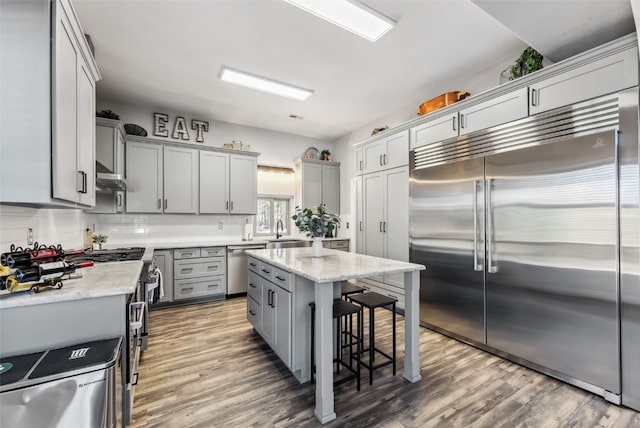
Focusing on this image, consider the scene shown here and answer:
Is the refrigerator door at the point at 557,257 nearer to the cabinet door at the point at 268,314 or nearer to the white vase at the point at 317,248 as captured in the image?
the white vase at the point at 317,248

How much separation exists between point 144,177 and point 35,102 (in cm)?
313

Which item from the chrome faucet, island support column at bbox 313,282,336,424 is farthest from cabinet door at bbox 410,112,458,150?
the chrome faucet

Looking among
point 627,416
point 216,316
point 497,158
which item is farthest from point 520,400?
point 216,316

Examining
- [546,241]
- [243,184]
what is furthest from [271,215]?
[546,241]

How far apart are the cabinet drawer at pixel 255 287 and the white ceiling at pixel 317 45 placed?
2.38 metres

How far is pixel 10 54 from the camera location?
1358 mm

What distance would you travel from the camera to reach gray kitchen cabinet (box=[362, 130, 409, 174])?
3.73 metres

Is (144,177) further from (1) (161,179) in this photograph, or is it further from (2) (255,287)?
(2) (255,287)

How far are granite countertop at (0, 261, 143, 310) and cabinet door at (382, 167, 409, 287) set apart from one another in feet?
9.63

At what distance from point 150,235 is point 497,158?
15.9 ft

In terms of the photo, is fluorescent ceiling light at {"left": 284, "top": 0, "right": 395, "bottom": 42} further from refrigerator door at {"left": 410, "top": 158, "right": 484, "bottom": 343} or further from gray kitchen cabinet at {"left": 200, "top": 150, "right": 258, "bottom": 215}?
gray kitchen cabinet at {"left": 200, "top": 150, "right": 258, "bottom": 215}

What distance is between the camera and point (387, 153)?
4000 millimetres

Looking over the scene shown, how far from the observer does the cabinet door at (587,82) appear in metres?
1.95

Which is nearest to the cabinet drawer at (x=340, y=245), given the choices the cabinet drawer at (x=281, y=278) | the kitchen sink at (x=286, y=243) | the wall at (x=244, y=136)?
the kitchen sink at (x=286, y=243)
